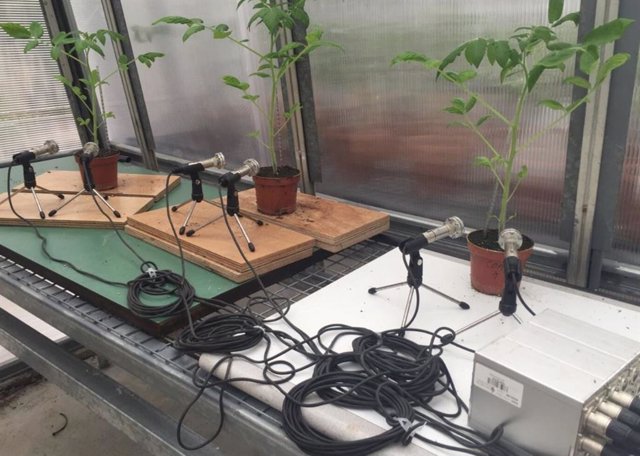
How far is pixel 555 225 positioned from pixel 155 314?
3.38 ft

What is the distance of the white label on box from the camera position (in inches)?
27.3

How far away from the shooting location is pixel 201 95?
7.04 feet

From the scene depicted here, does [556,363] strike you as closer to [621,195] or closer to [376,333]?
[376,333]

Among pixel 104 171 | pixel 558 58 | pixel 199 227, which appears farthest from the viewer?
pixel 104 171

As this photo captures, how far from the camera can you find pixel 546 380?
0.67 meters

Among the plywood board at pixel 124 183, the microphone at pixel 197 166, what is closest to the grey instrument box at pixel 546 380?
the microphone at pixel 197 166

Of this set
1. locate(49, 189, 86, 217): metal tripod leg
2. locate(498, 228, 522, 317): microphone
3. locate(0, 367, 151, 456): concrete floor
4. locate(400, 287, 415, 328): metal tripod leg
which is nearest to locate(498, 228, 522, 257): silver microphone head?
locate(498, 228, 522, 317): microphone

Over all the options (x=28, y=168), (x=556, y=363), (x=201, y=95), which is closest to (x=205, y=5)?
(x=201, y=95)

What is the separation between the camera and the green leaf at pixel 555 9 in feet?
3.18

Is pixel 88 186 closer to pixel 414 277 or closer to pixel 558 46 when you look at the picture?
pixel 414 277

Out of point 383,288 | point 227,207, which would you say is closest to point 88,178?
point 227,207

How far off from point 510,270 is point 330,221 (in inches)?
26.8

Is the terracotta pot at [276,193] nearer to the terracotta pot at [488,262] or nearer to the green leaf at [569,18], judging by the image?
the terracotta pot at [488,262]

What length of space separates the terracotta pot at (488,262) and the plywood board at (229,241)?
0.47 meters
